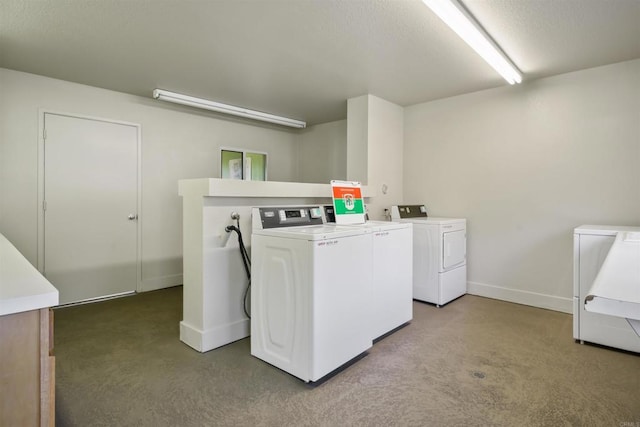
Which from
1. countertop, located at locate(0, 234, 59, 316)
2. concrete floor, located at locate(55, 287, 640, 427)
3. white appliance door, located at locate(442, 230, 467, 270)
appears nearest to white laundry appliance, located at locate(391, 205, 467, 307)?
white appliance door, located at locate(442, 230, 467, 270)

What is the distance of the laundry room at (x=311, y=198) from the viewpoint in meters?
2.06

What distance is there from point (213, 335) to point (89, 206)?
247 cm

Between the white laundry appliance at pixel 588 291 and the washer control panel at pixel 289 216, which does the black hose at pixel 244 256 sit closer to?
the washer control panel at pixel 289 216

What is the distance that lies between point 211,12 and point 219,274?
1984 mm

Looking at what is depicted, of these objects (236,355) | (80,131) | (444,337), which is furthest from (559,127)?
(80,131)

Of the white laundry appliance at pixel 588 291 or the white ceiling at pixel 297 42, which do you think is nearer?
the white ceiling at pixel 297 42

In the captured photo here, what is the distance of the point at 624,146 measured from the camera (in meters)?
3.20

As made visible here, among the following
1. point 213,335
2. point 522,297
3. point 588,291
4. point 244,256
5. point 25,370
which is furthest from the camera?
point 522,297

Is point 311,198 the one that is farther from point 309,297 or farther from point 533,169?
point 533,169

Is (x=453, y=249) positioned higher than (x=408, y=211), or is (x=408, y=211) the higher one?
(x=408, y=211)

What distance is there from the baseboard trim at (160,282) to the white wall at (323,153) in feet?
9.22

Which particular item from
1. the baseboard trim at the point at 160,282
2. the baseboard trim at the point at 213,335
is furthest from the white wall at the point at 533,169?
the baseboard trim at the point at 160,282

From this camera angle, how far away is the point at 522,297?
12.5ft

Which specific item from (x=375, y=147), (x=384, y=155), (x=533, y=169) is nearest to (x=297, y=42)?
(x=375, y=147)
